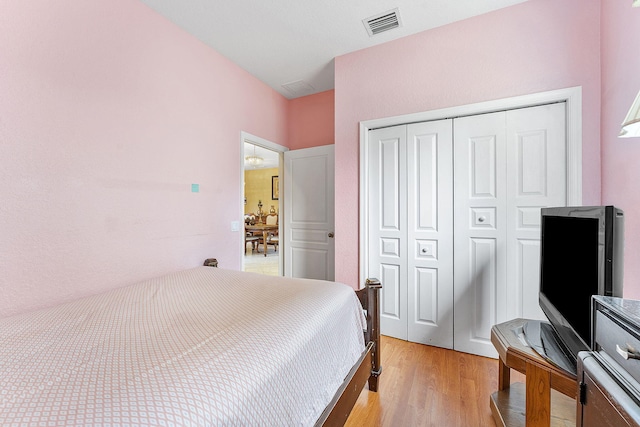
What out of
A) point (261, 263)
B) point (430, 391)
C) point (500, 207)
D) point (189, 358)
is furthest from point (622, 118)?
point (261, 263)

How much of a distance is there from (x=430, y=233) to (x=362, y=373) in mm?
1338

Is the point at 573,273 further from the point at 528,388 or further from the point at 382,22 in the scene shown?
the point at 382,22

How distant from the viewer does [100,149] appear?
163 centimetres

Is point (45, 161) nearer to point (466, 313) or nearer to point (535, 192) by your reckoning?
point (466, 313)

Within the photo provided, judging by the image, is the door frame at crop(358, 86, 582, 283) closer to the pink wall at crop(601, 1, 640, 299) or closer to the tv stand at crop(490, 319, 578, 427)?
the pink wall at crop(601, 1, 640, 299)

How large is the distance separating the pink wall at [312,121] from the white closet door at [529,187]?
1.97 meters

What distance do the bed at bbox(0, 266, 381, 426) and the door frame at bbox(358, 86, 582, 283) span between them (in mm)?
1090

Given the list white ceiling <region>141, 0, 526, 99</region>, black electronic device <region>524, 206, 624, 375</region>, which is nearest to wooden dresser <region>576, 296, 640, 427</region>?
black electronic device <region>524, 206, 624, 375</region>

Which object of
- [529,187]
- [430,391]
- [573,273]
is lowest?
[430,391]

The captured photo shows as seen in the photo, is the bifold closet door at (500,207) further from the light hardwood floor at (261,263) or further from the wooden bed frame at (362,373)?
the light hardwood floor at (261,263)

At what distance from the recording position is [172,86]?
2086 millimetres

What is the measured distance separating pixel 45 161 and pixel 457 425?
273cm

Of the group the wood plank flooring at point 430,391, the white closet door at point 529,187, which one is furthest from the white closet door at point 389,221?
the white closet door at point 529,187

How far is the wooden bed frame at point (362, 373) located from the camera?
109 cm
